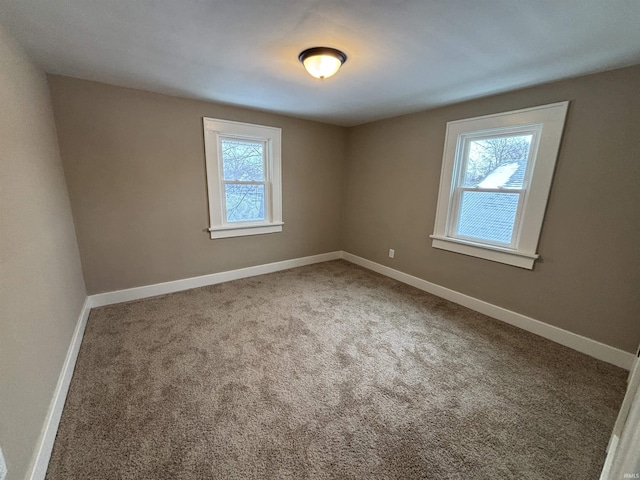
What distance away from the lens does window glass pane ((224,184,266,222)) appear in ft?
11.3

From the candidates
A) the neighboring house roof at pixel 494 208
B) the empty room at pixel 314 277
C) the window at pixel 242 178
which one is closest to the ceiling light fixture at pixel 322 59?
the empty room at pixel 314 277

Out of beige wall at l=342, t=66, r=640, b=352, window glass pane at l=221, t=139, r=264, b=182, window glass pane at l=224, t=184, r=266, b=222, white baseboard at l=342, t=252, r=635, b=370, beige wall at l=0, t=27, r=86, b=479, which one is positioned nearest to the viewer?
beige wall at l=0, t=27, r=86, b=479

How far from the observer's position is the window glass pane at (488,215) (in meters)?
2.57

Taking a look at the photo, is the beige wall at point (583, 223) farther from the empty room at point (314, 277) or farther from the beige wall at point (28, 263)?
the beige wall at point (28, 263)

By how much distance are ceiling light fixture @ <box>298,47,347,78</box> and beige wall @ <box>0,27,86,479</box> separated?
1.74 meters

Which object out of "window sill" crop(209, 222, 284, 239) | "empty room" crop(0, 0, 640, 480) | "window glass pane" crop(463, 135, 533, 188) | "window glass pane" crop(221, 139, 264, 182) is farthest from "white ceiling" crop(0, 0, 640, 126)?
"window sill" crop(209, 222, 284, 239)

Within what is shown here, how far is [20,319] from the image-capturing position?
122 centimetres

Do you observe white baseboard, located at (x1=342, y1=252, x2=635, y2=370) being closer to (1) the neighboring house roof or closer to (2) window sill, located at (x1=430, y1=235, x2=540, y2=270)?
(2) window sill, located at (x1=430, y1=235, x2=540, y2=270)

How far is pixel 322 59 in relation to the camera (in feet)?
5.78

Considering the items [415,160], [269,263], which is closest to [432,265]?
[415,160]

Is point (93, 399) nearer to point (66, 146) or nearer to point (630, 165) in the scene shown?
point (66, 146)

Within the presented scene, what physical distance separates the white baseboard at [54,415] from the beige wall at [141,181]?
94 cm

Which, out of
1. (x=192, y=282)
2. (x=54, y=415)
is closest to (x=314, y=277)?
(x=192, y=282)

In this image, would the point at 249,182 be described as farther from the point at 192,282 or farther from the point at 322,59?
the point at 322,59
